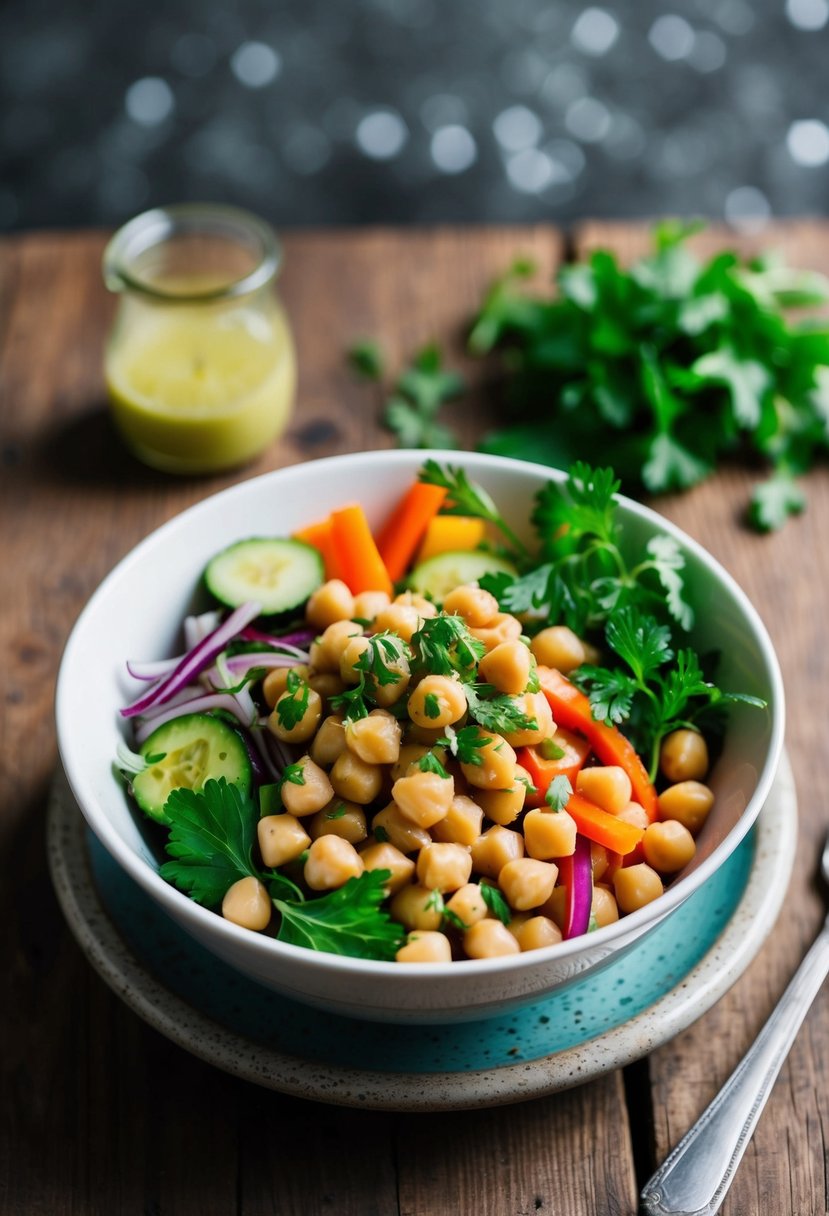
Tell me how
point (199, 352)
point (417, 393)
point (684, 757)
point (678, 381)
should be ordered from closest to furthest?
point (684, 757) < point (678, 381) < point (199, 352) < point (417, 393)

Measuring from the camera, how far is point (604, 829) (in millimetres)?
2203

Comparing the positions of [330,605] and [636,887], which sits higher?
[330,605]

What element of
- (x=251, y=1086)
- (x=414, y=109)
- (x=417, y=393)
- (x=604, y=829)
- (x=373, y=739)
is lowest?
(x=414, y=109)

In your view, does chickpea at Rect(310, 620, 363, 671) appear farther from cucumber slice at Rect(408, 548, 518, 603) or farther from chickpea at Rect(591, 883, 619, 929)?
chickpea at Rect(591, 883, 619, 929)

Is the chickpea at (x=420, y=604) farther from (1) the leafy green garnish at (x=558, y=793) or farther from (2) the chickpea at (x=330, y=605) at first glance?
(1) the leafy green garnish at (x=558, y=793)

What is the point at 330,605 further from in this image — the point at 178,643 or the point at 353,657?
the point at 178,643

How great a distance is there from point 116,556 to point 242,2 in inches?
188

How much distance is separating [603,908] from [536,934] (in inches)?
7.5

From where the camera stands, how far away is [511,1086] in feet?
6.94

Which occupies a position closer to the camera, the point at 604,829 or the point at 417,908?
the point at 417,908

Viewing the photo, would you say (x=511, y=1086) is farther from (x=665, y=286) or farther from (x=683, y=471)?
(x=665, y=286)

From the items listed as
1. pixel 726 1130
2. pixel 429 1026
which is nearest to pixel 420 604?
pixel 429 1026

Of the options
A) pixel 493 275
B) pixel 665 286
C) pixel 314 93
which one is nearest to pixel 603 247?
pixel 493 275

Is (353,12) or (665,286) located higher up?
(665,286)
